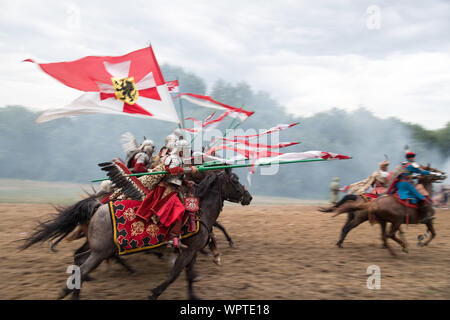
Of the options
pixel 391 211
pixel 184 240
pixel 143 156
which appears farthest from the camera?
pixel 391 211

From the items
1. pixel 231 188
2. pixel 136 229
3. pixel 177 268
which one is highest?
pixel 231 188

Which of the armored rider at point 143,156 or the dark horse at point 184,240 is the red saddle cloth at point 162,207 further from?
the armored rider at point 143,156

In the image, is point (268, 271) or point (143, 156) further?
point (268, 271)

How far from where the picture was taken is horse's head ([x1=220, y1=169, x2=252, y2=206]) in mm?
5119

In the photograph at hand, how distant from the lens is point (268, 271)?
5.78 m

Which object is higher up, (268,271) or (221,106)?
(221,106)

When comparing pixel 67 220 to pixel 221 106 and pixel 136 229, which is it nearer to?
pixel 136 229

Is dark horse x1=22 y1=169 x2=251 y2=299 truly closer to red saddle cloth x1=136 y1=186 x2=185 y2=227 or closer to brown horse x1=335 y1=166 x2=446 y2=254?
red saddle cloth x1=136 y1=186 x2=185 y2=227

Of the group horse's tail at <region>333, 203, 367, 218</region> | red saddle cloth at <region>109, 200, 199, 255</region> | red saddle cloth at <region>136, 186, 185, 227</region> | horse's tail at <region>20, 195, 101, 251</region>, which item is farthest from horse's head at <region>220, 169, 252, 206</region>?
horse's tail at <region>333, 203, 367, 218</region>

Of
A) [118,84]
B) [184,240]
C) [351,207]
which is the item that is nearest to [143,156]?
[118,84]

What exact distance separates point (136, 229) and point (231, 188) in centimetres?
147

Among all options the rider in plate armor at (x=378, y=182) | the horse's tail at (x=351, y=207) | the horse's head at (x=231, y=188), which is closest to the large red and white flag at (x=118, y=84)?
the horse's head at (x=231, y=188)

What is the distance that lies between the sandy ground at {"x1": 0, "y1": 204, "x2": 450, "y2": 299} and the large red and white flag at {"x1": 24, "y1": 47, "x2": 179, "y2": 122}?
240 centimetres

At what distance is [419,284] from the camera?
5.22 m
